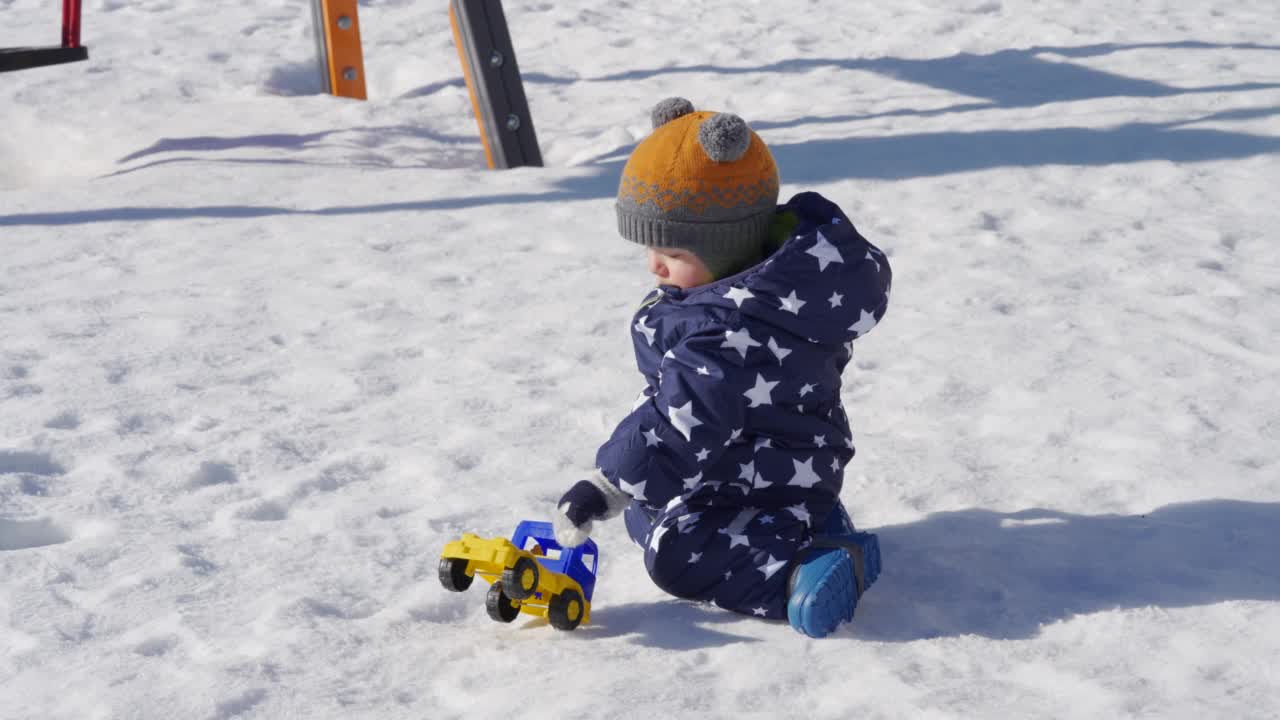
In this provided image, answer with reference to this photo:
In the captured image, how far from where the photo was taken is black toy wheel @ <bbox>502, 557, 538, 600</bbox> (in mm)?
2109

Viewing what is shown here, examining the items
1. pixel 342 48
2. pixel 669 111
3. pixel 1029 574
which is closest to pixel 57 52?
pixel 342 48

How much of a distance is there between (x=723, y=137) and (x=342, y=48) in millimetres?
4661

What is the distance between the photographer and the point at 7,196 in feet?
15.8

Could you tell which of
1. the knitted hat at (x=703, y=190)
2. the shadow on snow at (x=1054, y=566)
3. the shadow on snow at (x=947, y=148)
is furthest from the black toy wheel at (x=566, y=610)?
the shadow on snow at (x=947, y=148)

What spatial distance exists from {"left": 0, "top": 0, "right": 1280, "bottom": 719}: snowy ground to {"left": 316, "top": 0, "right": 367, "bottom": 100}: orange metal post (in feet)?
0.62

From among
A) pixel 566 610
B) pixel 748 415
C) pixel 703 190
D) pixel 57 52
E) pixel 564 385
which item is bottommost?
pixel 564 385

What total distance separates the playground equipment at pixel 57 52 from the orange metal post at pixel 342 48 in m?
1.35

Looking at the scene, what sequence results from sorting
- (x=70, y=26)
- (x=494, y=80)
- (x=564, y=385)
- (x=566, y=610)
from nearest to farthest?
(x=566, y=610) → (x=564, y=385) → (x=70, y=26) → (x=494, y=80)

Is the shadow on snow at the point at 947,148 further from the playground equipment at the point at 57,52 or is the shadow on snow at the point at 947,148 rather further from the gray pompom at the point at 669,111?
the gray pompom at the point at 669,111

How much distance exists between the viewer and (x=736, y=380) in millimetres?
2131

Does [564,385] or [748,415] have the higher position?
[748,415]

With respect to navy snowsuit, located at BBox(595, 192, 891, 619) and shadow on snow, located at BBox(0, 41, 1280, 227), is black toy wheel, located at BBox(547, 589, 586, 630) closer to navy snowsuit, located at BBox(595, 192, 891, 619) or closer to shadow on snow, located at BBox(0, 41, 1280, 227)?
navy snowsuit, located at BBox(595, 192, 891, 619)

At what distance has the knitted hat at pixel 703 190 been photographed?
2.12 m

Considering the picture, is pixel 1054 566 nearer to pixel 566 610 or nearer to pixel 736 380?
pixel 736 380
